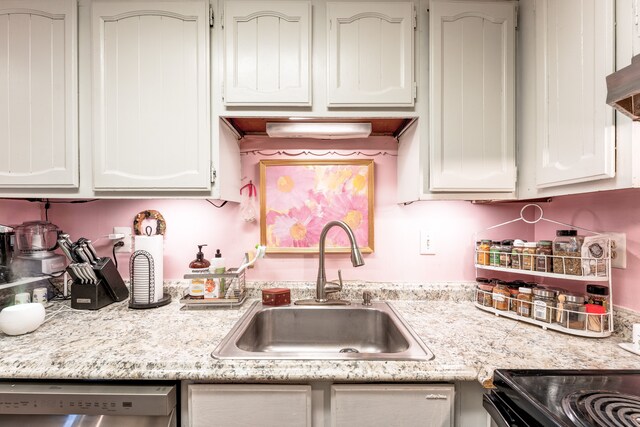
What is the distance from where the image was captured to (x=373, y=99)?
124 centimetres

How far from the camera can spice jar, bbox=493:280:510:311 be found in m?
1.30

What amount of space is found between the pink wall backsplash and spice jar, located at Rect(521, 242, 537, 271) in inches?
13.1

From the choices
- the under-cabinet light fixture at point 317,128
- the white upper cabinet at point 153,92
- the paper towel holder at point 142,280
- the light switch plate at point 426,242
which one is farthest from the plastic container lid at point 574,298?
the paper towel holder at point 142,280

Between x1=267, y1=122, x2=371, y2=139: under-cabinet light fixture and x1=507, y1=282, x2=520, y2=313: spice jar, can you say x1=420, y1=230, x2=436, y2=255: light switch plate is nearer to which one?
x1=507, y1=282, x2=520, y2=313: spice jar

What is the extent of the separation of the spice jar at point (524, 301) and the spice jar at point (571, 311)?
0.10 metres

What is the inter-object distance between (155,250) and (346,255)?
949mm

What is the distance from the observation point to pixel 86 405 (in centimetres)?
86

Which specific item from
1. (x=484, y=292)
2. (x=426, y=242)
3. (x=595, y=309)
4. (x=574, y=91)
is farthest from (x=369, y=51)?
(x=595, y=309)

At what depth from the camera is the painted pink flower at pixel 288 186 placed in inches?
62.4

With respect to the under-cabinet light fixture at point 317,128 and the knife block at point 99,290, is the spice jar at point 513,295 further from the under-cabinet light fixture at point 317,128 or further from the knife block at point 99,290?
the knife block at point 99,290

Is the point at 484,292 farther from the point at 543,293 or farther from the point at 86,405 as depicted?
the point at 86,405

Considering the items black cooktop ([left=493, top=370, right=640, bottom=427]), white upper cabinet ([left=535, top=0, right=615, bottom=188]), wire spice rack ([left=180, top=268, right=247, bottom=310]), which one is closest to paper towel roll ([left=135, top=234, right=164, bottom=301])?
wire spice rack ([left=180, top=268, right=247, bottom=310])

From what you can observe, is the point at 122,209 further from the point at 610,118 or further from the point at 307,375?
the point at 610,118

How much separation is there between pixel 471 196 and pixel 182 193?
1.22m
